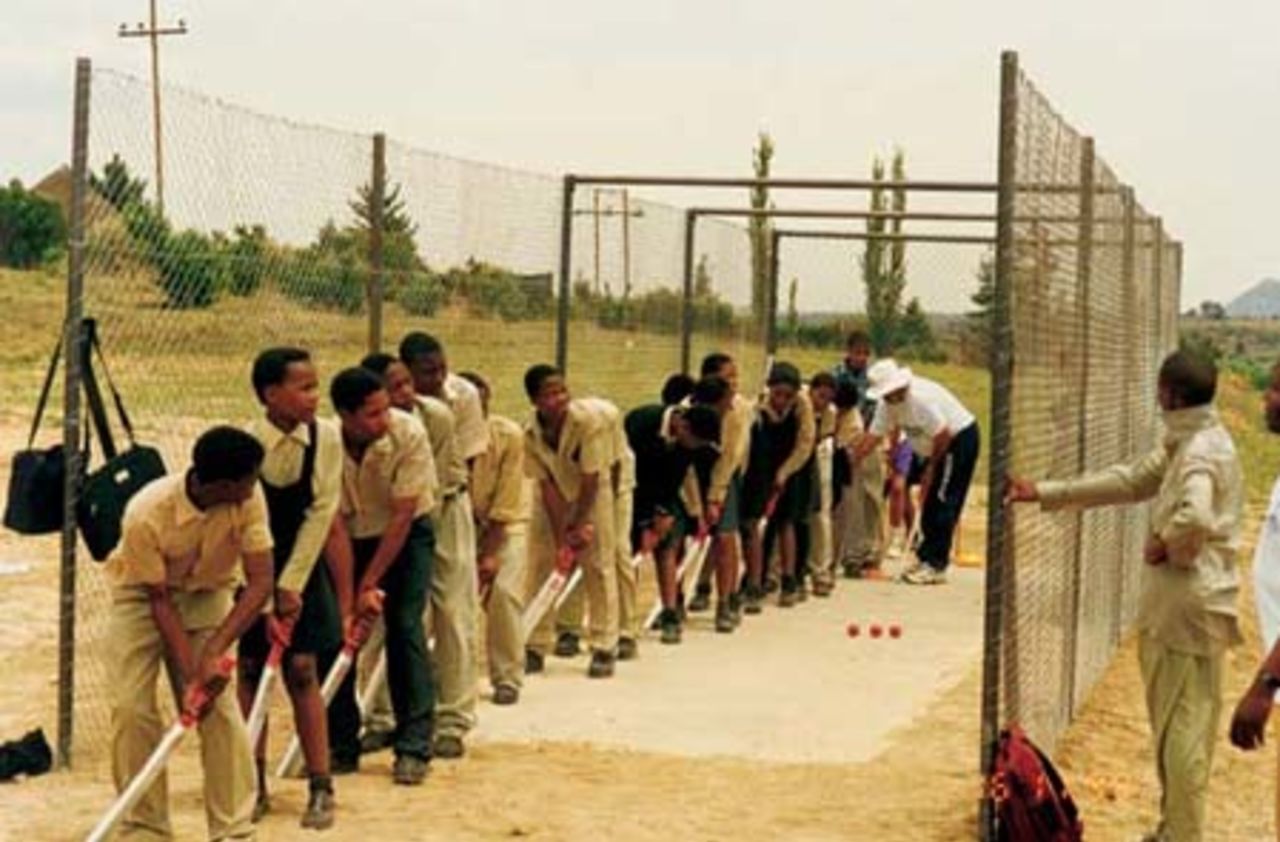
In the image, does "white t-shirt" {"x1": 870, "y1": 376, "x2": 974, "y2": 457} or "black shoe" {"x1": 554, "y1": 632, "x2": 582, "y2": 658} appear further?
"white t-shirt" {"x1": 870, "y1": 376, "x2": 974, "y2": 457}

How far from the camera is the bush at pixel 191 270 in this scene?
8.16m

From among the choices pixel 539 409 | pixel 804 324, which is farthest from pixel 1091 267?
pixel 804 324

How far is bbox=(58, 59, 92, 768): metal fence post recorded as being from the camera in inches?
309

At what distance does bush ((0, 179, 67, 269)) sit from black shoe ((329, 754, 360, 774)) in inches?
1739

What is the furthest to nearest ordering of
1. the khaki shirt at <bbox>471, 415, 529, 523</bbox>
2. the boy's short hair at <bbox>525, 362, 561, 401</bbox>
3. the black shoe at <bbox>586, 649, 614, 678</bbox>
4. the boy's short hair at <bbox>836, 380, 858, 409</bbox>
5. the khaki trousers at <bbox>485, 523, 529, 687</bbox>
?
the boy's short hair at <bbox>836, 380, 858, 409</bbox>
the black shoe at <bbox>586, 649, 614, 678</bbox>
the boy's short hair at <bbox>525, 362, 561, 401</bbox>
the khaki trousers at <bbox>485, 523, 529, 687</bbox>
the khaki shirt at <bbox>471, 415, 529, 523</bbox>

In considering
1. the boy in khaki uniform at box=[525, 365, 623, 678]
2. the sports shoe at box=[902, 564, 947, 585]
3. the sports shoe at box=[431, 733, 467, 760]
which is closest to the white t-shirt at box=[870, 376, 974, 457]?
the sports shoe at box=[902, 564, 947, 585]

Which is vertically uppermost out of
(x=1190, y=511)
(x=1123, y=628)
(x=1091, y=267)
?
(x=1091, y=267)

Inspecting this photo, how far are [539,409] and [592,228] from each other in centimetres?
396

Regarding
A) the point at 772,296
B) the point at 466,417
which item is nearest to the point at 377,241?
the point at 466,417

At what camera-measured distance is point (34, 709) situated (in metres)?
9.34

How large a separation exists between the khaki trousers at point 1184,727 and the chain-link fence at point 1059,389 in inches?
19.8

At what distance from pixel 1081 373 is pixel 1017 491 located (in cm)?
213

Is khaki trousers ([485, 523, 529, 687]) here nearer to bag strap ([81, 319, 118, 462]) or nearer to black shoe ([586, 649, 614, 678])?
black shoe ([586, 649, 614, 678])

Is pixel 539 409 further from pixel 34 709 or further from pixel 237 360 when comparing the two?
pixel 34 709
